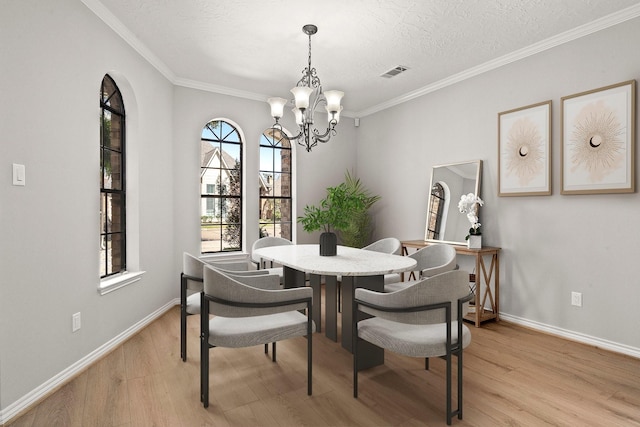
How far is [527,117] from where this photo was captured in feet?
11.5

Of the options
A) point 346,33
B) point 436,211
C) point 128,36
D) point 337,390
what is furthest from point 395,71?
point 337,390

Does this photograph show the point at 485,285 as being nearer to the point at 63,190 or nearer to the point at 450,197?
the point at 450,197

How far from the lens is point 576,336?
3182mm

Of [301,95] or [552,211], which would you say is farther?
[552,211]

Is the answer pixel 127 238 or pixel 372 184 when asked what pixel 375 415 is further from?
pixel 372 184

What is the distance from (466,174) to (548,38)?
150 cm

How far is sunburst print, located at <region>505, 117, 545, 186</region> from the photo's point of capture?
11.3 feet

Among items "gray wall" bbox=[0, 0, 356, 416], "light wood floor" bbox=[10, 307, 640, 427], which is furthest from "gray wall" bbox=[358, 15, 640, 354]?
"gray wall" bbox=[0, 0, 356, 416]

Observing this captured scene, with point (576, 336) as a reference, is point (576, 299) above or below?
above

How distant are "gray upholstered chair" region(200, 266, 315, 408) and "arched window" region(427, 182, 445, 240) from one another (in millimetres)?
2707

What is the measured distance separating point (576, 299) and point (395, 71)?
297 cm

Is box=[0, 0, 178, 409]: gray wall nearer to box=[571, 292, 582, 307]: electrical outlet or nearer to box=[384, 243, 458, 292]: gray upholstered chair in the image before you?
box=[384, 243, 458, 292]: gray upholstered chair

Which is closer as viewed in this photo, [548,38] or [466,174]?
[548,38]

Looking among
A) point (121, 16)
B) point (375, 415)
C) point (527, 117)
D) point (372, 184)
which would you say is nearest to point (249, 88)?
point (121, 16)
